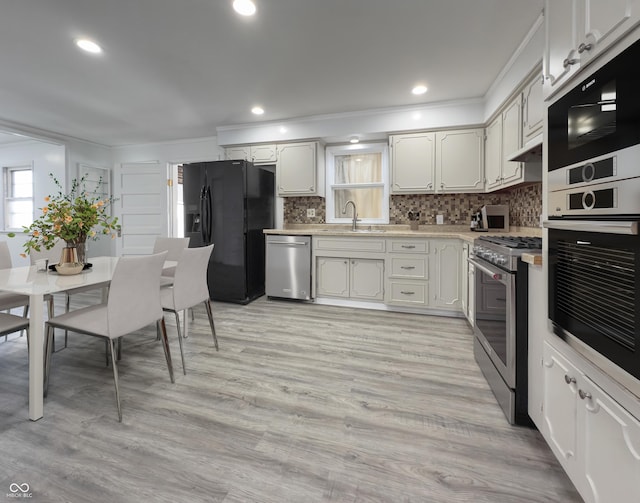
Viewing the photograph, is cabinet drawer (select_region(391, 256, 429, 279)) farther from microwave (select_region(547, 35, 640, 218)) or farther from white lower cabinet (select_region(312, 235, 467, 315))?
microwave (select_region(547, 35, 640, 218))

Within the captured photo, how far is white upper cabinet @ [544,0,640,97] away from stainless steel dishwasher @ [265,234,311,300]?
2937 mm

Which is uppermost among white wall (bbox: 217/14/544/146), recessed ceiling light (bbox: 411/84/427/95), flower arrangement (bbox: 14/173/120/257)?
recessed ceiling light (bbox: 411/84/427/95)

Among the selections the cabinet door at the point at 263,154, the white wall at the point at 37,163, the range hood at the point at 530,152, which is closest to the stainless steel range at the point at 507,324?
the range hood at the point at 530,152

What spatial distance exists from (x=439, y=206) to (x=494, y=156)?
3.06 ft

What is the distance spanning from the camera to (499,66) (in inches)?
109

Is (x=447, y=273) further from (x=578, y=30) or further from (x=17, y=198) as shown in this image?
(x=17, y=198)

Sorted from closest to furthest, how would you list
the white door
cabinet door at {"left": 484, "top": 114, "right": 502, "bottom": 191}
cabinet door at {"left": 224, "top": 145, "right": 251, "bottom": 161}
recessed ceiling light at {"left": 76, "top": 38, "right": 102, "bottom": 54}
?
recessed ceiling light at {"left": 76, "top": 38, "right": 102, "bottom": 54} < cabinet door at {"left": 484, "top": 114, "right": 502, "bottom": 191} < cabinet door at {"left": 224, "top": 145, "right": 251, "bottom": 161} < the white door

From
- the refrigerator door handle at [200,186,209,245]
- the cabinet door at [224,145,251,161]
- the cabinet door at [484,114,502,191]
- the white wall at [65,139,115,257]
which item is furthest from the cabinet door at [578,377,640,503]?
the white wall at [65,139,115,257]

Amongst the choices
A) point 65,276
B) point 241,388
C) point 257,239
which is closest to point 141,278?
point 65,276

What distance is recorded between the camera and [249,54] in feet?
8.49

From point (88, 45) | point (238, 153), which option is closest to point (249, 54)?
point (88, 45)

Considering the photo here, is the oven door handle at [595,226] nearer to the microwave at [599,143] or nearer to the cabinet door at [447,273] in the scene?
the microwave at [599,143]

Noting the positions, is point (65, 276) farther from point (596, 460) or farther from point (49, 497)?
point (596, 460)

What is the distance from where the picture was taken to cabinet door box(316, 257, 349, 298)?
384cm
